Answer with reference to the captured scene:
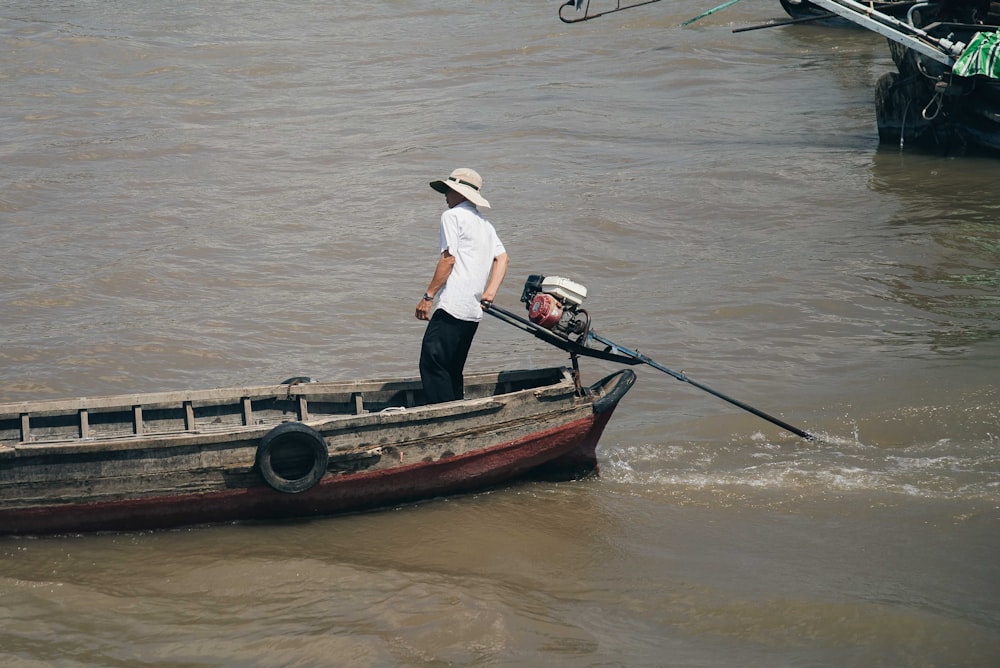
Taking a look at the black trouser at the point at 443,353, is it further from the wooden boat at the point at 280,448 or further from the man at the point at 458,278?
the wooden boat at the point at 280,448

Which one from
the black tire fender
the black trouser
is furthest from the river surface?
the black trouser

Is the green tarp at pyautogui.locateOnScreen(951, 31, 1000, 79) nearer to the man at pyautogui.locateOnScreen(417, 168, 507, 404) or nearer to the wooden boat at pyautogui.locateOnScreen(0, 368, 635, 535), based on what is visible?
the wooden boat at pyautogui.locateOnScreen(0, 368, 635, 535)

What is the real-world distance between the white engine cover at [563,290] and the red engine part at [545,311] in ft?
0.24

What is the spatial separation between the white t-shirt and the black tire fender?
1.12 metres

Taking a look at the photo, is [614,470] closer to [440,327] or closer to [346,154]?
[440,327]

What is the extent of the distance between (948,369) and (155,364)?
6555mm

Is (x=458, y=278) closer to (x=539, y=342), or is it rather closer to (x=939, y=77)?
(x=539, y=342)

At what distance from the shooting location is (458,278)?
6.30 metres

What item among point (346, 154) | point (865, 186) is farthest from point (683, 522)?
point (346, 154)

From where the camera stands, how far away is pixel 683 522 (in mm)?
6207

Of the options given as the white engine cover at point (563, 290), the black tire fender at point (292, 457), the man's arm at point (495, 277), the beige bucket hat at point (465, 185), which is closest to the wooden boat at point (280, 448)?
the black tire fender at point (292, 457)

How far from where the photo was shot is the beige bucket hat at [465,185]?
20.6ft

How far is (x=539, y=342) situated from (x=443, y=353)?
3.13m

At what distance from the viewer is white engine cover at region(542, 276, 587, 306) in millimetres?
6562
